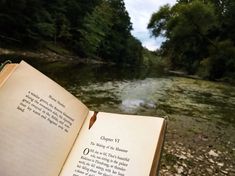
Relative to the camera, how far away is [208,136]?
607 centimetres

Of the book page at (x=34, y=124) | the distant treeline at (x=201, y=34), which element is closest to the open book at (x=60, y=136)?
the book page at (x=34, y=124)

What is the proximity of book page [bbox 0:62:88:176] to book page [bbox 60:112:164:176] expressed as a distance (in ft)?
0.23

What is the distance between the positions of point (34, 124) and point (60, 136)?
0.13 metres

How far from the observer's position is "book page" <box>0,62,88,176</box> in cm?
132

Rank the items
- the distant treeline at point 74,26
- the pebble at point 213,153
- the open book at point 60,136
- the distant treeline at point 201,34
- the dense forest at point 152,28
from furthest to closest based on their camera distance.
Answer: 1. the distant treeline at point 201,34
2. the dense forest at point 152,28
3. the distant treeline at point 74,26
4. the pebble at point 213,153
5. the open book at point 60,136

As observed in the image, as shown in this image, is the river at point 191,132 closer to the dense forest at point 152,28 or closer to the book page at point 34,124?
the book page at point 34,124

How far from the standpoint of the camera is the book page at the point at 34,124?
52.1 inches

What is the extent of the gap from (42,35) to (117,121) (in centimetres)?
3586

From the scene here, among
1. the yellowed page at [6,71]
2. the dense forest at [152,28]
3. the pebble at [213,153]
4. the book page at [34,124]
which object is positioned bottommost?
the book page at [34,124]

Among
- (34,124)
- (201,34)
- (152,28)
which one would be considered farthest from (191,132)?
(152,28)

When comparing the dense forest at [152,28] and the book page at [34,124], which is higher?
the dense forest at [152,28]

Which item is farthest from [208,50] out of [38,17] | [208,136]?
[208,136]

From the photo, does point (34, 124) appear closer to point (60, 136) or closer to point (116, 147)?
point (60, 136)

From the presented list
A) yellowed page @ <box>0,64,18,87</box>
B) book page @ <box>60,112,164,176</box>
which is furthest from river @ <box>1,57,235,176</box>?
yellowed page @ <box>0,64,18,87</box>
